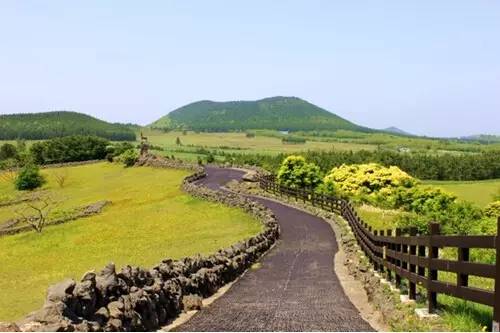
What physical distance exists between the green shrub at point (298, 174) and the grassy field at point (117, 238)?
1282 cm

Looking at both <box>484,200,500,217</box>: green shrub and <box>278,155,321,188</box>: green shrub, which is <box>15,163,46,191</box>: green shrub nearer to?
<box>278,155,321,188</box>: green shrub

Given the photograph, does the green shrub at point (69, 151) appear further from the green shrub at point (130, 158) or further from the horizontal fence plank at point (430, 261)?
the horizontal fence plank at point (430, 261)

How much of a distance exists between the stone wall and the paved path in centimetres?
67

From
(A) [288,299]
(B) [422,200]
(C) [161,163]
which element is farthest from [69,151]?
(A) [288,299]

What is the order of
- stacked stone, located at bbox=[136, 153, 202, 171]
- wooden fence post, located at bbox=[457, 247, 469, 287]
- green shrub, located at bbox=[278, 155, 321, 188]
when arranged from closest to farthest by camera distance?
1. wooden fence post, located at bbox=[457, 247, 469, 287]
2. green shrub, located at bbox=[278, 155, 321, 188]
3. stacked stone, located at bbox=[136, 153, 202, 171]

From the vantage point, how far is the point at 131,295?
12.9 metres

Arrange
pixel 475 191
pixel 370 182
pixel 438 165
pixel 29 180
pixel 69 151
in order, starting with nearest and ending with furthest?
pixel 370 182 < pixel 475 191 < pixel 29 180 < pixel 438 165 < pixel 69 151

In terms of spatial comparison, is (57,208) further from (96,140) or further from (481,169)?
(481,169)

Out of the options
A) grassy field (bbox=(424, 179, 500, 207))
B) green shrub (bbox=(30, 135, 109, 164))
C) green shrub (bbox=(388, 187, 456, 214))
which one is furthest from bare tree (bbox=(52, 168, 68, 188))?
grassy field (bbox=(424, 179, 500, 207))

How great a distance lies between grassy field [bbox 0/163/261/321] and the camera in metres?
27.0

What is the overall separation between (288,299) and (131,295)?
18.8 ft

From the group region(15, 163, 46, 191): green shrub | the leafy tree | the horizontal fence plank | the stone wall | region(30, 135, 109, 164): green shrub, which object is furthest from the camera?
the leafy tree

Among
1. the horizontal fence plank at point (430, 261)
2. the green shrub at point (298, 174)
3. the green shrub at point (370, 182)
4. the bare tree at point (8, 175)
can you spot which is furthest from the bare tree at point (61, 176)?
the horizontal fence plank at point (430, 261)

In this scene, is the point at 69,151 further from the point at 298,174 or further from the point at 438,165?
the point at 298,174
